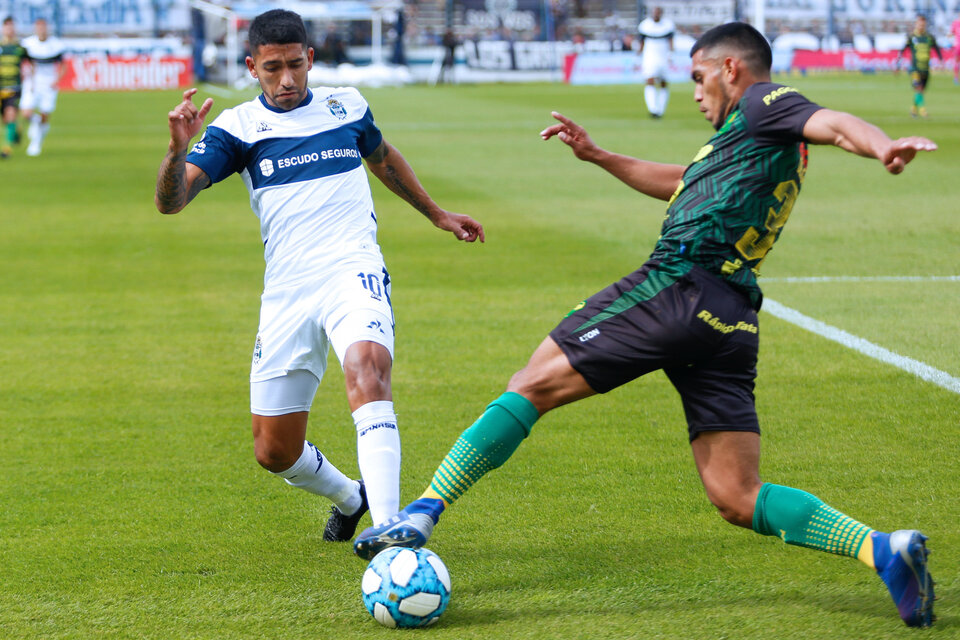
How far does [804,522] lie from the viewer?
12.6ft

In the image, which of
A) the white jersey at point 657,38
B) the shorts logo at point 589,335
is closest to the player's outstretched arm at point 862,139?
the shorts logo at point 589,335

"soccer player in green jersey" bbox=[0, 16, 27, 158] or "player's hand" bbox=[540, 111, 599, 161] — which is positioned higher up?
"player's hand" bbox=[540, 111, 599, 161]

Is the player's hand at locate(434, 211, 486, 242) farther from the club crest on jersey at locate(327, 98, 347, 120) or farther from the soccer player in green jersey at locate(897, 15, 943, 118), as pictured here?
the soccer player in green jersey at locate(897, 15, 943, 118)

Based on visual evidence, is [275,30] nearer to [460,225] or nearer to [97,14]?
[460,225]

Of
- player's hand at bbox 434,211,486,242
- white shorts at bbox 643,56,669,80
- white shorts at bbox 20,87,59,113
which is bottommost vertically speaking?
white shorts at bbox 20,87,59,113

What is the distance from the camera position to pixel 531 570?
4367mm

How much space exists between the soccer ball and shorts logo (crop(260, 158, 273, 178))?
5.39ft

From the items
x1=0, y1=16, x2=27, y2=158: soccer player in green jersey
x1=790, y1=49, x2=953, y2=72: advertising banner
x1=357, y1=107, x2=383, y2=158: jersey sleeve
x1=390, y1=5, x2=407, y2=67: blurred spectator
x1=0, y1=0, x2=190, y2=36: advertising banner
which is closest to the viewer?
x1=357, y1=107, x2=383, y2=158: jersey sleeve

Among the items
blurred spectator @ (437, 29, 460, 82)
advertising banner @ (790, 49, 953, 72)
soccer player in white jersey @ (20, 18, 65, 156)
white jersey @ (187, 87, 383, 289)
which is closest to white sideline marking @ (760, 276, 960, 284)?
white jersey @ (187, 87, 383, 289)

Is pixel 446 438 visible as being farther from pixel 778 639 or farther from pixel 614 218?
pixel 614 218

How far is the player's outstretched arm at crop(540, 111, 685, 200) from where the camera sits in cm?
459

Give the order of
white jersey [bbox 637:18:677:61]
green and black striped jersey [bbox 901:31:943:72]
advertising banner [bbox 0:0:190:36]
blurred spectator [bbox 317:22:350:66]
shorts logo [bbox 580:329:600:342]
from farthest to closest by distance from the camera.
Answer: advertising banner [bbox 0:0:190:36] < blurred spectator [bbox 317:22:350:66] < white jersey [bbox 637:18:677:61] < green and black striped jersey [bbox 901:31:943:72] < shorts logo [bbox 580:329:600:342]

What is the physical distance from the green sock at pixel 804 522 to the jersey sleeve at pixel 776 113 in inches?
46.1

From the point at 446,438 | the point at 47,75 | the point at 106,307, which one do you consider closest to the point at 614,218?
the point at 106,307
